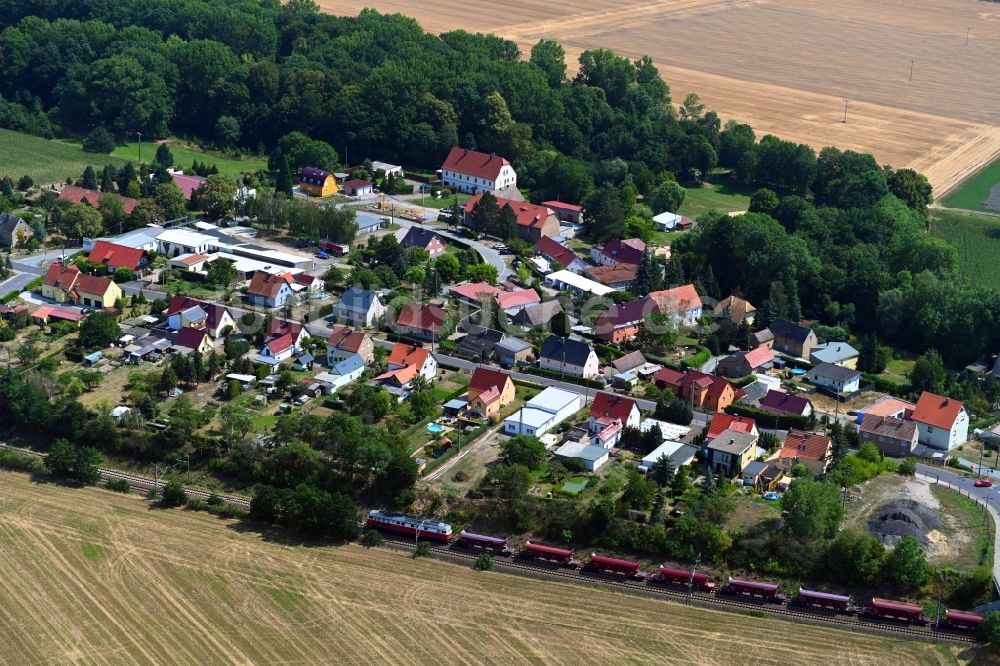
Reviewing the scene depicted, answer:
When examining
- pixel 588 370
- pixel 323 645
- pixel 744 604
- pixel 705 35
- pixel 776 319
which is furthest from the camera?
pixel 705 35

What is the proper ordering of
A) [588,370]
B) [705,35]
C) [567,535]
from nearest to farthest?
[567,535], [588,370], [705,35]

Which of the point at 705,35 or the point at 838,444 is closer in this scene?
the point at 838,444

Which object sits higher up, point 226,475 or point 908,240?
point 908,240

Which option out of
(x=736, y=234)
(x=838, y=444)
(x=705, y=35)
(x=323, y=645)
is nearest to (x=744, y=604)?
(x=838, y=444)

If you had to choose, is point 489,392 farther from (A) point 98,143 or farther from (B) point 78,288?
(A) point 98,143

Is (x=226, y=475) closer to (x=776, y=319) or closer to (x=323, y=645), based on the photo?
(x=323, y=645)
